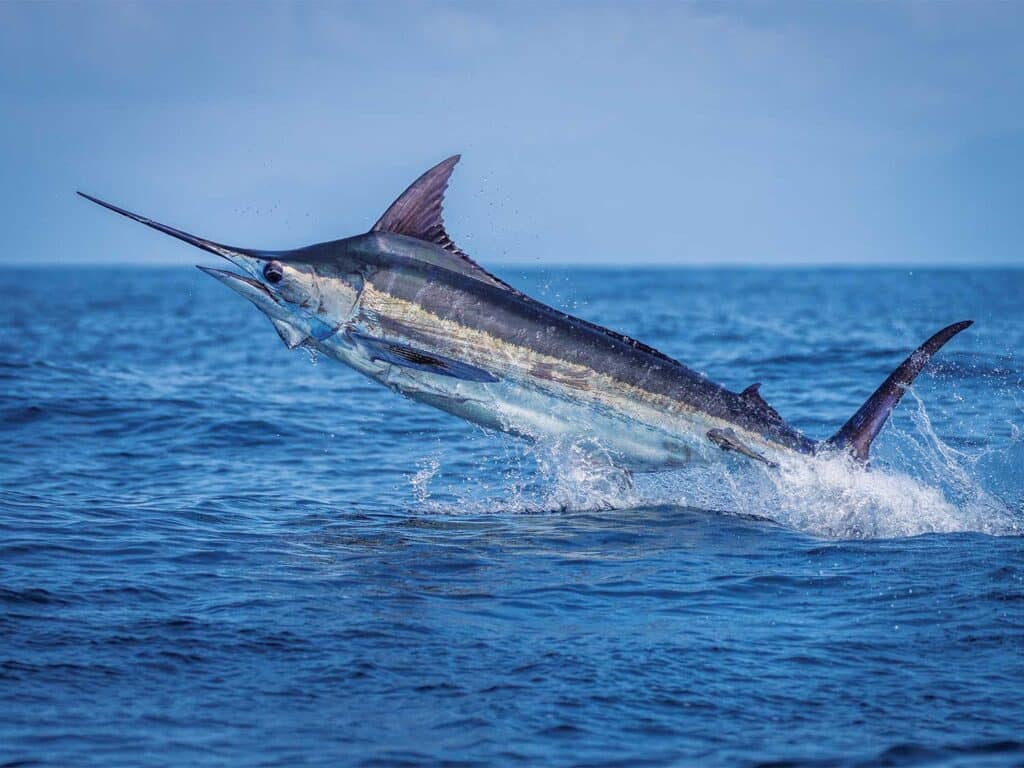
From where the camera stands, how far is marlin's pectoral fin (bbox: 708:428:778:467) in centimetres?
845

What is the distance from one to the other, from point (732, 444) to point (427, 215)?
2.59 m

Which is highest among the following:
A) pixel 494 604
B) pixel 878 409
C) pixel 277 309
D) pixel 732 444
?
pixel 277 309

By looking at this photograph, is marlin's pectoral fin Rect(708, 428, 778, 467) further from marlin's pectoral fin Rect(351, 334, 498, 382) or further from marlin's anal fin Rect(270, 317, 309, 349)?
marlin's anal fin Rect(270, 317, 309, 349)

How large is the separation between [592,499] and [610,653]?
3693 mm

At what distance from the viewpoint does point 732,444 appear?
847 centimetres

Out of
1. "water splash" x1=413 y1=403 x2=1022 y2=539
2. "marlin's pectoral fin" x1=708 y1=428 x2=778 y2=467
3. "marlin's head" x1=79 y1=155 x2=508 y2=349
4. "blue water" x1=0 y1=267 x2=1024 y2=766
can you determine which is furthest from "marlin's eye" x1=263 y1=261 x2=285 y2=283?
"marlin's pectoral fin" x1=708 y1=428 x2=778 y2=467

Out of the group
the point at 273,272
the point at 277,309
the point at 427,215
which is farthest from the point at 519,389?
the point at 273,272

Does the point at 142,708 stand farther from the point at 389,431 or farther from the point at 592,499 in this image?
the point at 389,431

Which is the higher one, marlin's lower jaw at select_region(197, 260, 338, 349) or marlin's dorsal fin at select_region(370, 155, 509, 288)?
marlin's dorsal fin at select_region(370, 155, 509, 288)

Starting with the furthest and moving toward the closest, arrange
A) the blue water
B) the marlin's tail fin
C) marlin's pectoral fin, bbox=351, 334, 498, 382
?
the marlin's tail fin, marlin's pectoral fin, bbox=351, 334, 498, 382, the blue water

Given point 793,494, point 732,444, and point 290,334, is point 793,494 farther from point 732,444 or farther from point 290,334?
point 290,334

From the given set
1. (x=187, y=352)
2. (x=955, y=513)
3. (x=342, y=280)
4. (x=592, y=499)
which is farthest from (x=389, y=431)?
(x=187, y=352)

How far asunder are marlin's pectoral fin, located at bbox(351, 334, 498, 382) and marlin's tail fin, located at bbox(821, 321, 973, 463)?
7.97 ft

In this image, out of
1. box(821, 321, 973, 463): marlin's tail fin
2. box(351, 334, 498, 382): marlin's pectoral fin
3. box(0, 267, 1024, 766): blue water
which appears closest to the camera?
box(0, 267, 1024, 766): blue water
